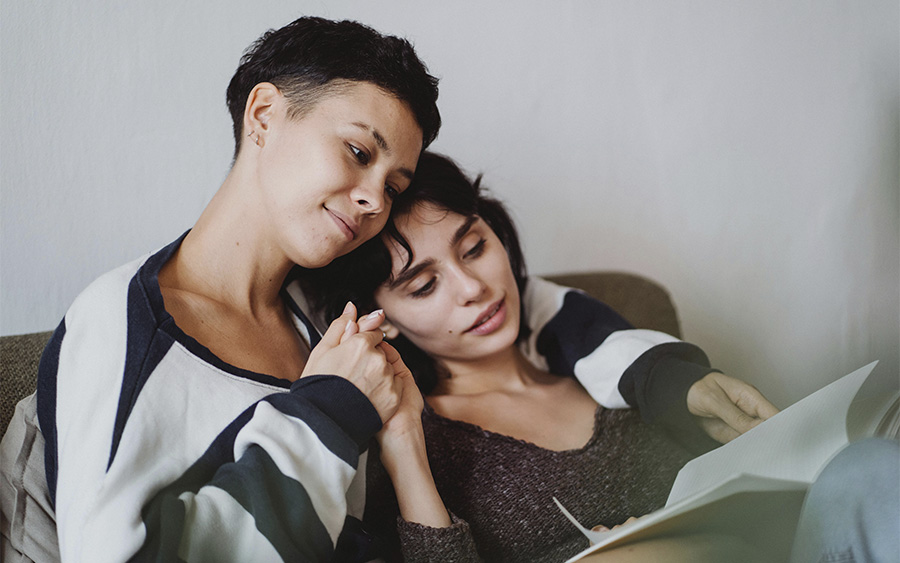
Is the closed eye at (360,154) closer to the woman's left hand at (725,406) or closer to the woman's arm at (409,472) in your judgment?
the woman's arm at (409,472)

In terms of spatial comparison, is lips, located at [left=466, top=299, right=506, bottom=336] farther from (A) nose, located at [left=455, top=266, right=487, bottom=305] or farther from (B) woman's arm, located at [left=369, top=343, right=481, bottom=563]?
(B) woman's arm, located at [left=369, top=343, right=481, bottom=563]

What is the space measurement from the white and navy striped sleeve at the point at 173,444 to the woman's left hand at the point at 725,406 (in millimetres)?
446

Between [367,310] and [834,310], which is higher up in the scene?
Result: [367,310]

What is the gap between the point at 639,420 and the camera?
3.08 ft

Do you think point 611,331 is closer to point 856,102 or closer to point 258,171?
point 258,171

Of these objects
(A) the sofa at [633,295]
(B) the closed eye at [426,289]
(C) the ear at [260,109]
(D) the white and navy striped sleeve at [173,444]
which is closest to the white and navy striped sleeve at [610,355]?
(A) the sofa at [633,295]

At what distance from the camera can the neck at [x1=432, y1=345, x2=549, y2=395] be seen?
97 centimetres

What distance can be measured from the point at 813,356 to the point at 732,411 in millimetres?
634

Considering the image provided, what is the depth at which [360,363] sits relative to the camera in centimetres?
69

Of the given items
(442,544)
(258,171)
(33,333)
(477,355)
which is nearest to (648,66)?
(477,355)

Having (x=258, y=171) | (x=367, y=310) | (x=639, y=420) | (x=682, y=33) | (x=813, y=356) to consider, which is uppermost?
(x=682, y=33)

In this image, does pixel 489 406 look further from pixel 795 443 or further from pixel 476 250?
pixel 795 443

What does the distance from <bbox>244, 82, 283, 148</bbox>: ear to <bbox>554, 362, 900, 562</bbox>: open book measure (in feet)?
1.66

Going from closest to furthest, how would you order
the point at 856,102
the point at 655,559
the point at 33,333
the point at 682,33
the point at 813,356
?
the point at 655,559, the point at 33,333, the point at 682,33, the point at 856,102, the point at 813,356
